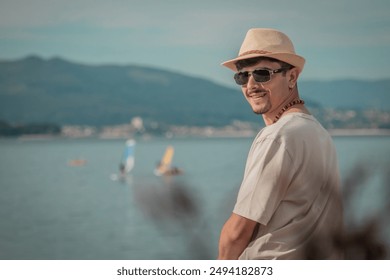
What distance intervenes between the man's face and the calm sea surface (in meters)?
0.15

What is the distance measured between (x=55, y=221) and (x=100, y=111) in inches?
68.7

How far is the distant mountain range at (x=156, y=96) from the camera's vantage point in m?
3.75

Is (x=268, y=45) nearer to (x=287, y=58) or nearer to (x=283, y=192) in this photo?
(x=287, y=58)

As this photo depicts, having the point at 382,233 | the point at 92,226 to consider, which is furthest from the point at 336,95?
the point at 92,226

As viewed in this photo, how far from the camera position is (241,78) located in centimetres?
128

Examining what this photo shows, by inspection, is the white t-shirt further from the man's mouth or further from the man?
the man's mouth

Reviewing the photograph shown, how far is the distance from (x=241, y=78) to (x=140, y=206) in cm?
51

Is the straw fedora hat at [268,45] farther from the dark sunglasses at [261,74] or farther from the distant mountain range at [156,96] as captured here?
the distant mountain range at [156,96]

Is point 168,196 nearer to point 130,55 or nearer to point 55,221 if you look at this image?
point 130,55

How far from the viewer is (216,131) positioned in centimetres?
700

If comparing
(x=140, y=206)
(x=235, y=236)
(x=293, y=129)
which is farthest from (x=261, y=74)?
(x=140, y=206)

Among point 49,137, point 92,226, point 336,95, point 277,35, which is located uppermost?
point 277,35

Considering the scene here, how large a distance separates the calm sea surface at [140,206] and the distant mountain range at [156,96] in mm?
223

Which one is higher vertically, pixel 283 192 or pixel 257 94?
pixel 257 94
